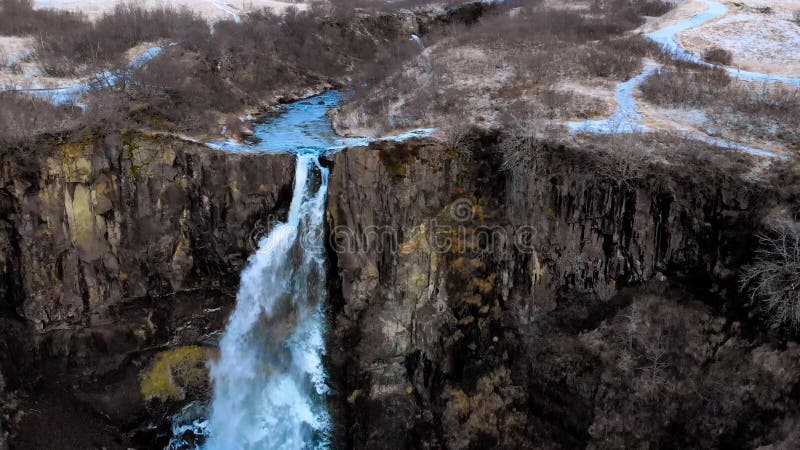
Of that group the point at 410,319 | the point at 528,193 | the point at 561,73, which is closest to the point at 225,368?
the point at 410,319

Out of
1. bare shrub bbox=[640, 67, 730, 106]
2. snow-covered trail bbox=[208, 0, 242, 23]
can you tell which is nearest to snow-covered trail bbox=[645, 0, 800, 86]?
bare shrub bbox=[640, 67, 730, 106]

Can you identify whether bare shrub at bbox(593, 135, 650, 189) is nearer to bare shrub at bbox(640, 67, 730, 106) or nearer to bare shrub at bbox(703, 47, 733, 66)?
bare shrub at bbox(640, 67, 730, 106)

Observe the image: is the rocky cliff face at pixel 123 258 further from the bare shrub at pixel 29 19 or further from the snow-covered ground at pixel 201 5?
the snow-covered ground at pixel 201 5

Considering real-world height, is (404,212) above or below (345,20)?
below

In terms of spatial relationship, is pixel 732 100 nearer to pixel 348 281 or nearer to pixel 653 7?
pixel 348 281

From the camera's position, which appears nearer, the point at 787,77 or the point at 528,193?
the point at 528,193

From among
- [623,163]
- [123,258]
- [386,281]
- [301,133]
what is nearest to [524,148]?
[623,163]

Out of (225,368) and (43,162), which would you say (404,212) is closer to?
(225,368)
